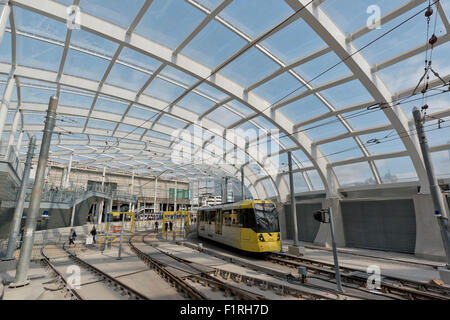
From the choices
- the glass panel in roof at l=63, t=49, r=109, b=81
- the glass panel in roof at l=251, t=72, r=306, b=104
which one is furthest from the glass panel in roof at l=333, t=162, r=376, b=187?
the glass panel in roof at l=63, t=49, r=109, b=81

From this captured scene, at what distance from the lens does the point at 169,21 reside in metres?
10.8

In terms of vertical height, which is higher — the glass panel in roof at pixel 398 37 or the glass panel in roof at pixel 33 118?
the glass panel in roof at pixel 33 118

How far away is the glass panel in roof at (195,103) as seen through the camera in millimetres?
16816

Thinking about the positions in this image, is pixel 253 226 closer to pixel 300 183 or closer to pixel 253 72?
pixel 253 72

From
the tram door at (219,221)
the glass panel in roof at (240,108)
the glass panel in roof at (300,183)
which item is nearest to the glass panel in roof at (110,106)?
the glass panel in roof at (240,108)

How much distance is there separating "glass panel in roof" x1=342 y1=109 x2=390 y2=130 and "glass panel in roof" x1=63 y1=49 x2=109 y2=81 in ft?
52.9

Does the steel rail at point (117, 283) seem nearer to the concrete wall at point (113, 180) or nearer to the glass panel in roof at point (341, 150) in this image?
the glass panel in roof at point (341, 150)

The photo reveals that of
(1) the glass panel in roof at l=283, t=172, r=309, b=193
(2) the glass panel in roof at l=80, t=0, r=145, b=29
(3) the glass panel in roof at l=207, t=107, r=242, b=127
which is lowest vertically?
(1) the glass panel in roof at l=283, t=172, r=309, b=193

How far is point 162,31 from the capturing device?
11.4m

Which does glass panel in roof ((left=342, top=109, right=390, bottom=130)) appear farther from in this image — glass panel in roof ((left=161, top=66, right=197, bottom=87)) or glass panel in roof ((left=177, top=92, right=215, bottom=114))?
glass panel in roof ((left=161, top=66, right=197, bottom=87))

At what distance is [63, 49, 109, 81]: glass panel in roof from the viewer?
13.1 m

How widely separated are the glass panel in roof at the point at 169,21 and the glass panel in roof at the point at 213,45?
2.02ft

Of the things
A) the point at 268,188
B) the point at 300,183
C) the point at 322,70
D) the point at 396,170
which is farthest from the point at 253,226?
the point at 268,188
